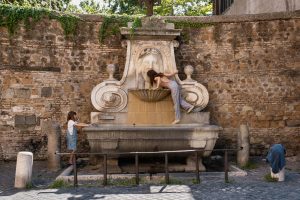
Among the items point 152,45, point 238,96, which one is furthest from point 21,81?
point 238,96

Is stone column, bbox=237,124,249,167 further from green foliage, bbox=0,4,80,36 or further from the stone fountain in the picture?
green foliage, bbox=0,4,80,36

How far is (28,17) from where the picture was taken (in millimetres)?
10492

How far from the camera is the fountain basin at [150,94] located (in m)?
9.45

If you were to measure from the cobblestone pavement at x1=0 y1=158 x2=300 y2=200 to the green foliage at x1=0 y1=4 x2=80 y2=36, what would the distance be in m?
4.26

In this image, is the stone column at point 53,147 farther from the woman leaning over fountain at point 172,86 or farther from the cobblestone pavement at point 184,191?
the woman leaning over fountain at point 172,86

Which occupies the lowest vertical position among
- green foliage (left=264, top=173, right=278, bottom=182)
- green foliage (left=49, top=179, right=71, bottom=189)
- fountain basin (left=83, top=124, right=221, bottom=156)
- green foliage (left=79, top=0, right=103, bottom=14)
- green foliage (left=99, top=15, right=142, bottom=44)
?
green foliage (left=49, top=179, right=71, bottom=189)

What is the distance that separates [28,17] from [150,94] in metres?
3.73

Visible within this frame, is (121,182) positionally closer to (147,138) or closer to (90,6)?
(147,138)

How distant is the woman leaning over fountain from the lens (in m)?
9.50

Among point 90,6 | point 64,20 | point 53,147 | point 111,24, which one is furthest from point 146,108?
point 90,6

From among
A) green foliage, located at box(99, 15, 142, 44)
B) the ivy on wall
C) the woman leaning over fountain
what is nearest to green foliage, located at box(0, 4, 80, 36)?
the ivy on wall

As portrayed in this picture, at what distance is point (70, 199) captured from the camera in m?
6.36

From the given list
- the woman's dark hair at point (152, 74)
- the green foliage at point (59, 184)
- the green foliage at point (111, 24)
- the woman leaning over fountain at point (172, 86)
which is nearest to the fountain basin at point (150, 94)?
the woman leaning over fountain at point (172, 86)

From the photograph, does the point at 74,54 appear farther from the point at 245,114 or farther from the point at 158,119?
the point at 245,114
